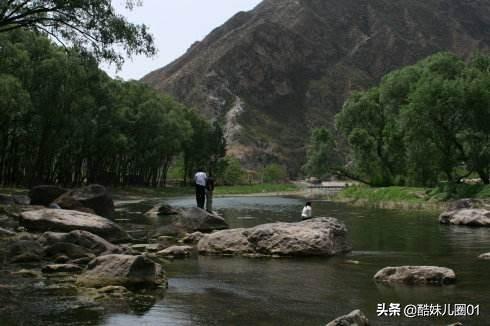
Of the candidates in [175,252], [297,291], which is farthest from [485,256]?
[175,252]

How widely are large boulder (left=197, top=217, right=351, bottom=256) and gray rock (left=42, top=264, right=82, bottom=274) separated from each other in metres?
6.62

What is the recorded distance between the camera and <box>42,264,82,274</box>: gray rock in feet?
53.8

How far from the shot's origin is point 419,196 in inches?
2320

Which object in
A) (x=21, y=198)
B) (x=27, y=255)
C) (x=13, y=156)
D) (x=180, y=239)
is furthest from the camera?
(x=13, y=156)

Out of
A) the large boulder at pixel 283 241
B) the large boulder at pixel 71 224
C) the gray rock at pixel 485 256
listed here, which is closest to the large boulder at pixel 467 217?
the gray rock at pixel 485 256

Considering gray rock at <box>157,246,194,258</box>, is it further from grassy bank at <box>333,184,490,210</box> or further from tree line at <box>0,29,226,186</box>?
grassy bank at <box>333,184,490,210</box>

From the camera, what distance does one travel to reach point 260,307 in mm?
12898

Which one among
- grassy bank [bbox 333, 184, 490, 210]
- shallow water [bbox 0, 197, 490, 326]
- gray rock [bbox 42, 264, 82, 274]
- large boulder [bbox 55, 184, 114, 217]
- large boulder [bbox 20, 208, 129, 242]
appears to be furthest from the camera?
grassy bank [bbox 333, 184, 490, 210]

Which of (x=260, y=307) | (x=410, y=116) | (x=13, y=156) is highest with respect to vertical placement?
(x=410, y=116)

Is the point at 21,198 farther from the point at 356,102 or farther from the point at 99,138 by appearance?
the point at 356,102

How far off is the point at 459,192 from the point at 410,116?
9.46 metres

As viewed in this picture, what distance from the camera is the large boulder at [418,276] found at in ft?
51.8

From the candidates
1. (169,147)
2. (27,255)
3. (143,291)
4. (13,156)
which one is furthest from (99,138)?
(143,291)

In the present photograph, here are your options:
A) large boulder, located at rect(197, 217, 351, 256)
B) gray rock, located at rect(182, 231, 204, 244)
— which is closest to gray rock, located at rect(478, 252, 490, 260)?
large boulder, located at rect(197, 217, 351, 256)
